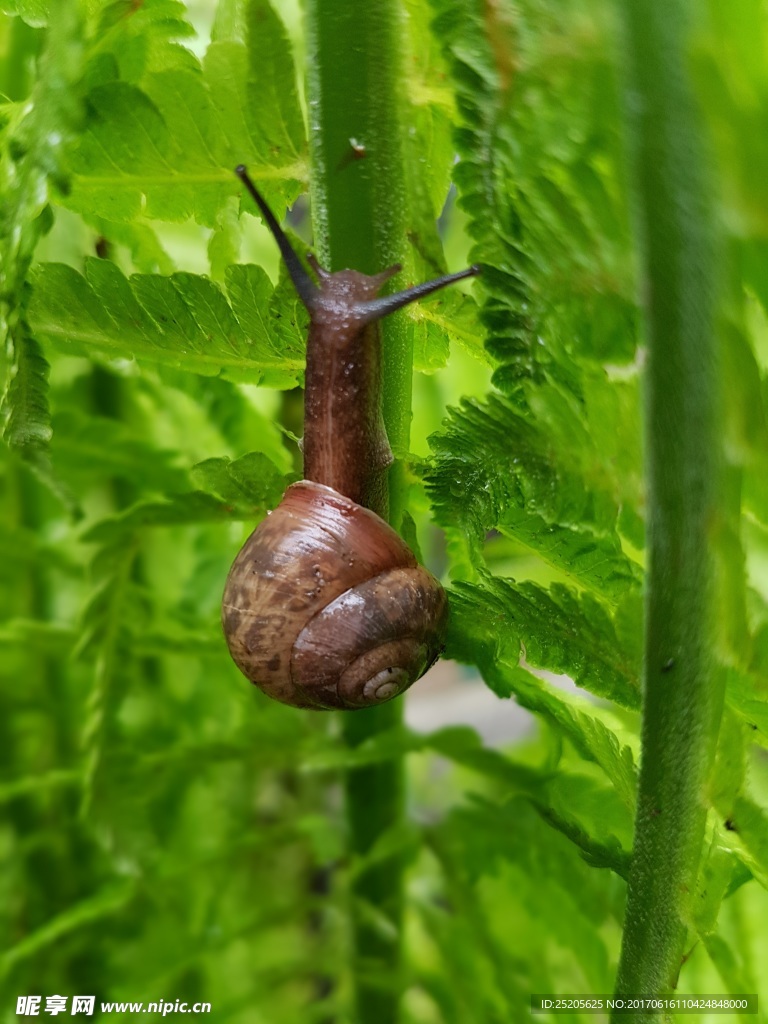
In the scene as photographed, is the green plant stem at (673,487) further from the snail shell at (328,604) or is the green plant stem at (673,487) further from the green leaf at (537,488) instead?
the snail shell at (328,604)

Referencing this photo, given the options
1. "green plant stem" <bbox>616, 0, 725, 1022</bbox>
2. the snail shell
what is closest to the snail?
the snail shell

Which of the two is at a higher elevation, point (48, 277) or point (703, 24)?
point (703, 24)

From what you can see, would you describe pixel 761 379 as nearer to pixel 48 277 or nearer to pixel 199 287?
pixel 199 287

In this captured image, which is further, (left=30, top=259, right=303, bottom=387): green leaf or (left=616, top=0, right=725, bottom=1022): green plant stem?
(left=30, top=259, right=303, bottom=387): green leaf

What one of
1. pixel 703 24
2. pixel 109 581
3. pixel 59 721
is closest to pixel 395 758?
pixel 109 581

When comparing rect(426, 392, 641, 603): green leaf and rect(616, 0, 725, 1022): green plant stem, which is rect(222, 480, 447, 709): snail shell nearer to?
rect(426, 392, 641, 603): green leaf

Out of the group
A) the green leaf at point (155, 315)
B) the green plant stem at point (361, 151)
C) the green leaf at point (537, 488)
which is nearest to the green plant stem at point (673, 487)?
the green leaf at point (537, 488)
